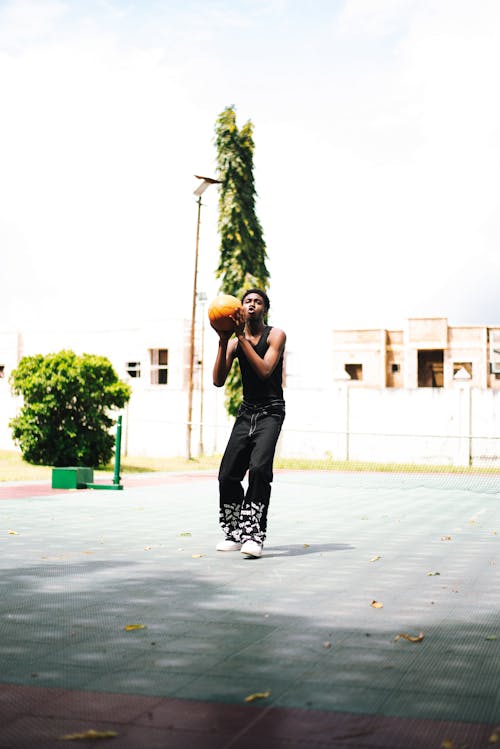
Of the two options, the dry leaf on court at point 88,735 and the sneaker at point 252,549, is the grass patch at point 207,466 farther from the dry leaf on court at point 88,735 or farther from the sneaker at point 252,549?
the dry leaf on court at point 88,735

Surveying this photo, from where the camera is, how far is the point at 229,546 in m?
7.92

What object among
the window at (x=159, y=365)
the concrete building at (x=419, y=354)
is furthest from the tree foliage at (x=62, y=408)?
the concrete building at (x=419, y=354)

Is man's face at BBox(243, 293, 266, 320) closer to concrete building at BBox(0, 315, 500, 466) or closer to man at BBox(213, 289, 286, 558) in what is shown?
man at BBox(213, 289, 286, 558)

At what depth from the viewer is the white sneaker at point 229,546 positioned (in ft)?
25.9

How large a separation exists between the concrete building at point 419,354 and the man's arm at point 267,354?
40.5m

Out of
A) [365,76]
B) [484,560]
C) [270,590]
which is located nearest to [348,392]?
[365,76]

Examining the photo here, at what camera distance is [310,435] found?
95.0 feet

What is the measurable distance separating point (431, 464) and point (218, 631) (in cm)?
2400

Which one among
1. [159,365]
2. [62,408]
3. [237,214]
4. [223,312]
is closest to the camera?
[223,312]

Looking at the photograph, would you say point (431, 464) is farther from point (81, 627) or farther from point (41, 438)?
point (81, 627)

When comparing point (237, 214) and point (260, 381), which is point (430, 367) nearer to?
point (237, 214)

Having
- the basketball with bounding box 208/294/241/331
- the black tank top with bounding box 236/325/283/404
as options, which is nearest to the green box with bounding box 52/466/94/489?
the black tank top with bounding box 236/325/283/404

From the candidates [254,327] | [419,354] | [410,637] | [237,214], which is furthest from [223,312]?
[419,354]

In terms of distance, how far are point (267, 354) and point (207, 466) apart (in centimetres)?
1871
